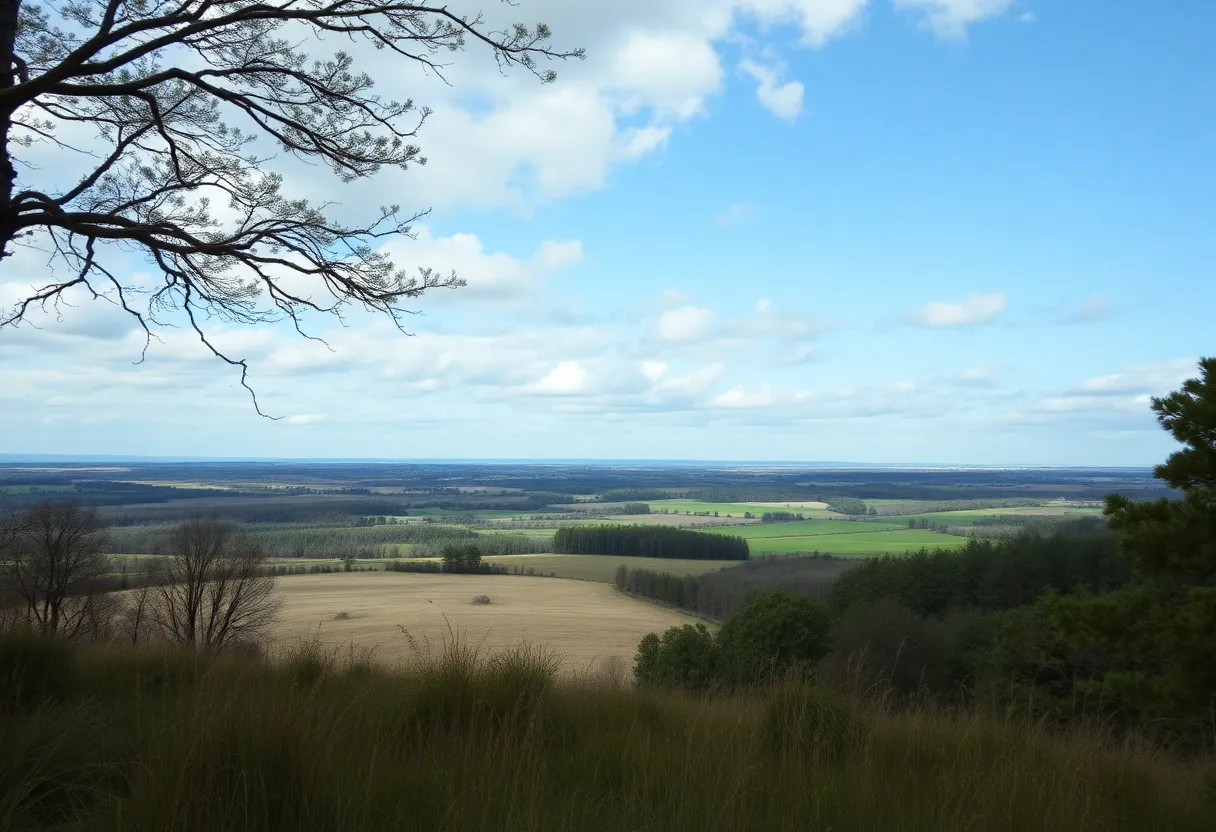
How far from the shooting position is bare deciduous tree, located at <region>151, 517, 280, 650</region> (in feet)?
79.4

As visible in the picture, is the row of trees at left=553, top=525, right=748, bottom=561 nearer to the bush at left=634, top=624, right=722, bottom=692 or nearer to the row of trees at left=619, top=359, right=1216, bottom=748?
the row of trees at left=619, top=359, right=1216, bottom=748

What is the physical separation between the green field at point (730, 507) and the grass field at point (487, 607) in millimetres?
49745

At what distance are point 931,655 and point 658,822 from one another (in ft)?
85.4

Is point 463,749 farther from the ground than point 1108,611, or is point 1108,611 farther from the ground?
point 1108,611

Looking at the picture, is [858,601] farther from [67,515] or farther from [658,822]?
[658,822]

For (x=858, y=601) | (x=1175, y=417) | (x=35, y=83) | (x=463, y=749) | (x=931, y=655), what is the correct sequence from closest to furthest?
1. (x=463, y=749)
2. (x=35, y=83)
3. (x=1175, y=417)
4. (x=931, y=655)
5. (x=858, y=601)

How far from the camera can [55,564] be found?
2127 centimetres

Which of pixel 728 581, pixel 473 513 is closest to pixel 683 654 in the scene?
pixel 728 581

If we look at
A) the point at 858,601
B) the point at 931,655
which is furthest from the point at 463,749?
the point at 858,601

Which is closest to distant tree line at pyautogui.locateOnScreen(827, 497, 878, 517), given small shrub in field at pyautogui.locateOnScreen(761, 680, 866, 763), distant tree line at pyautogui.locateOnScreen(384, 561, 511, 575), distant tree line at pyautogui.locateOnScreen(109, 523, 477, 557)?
distant tree line at pyautogui.locateOnScreen(109, 523, 477, 557)

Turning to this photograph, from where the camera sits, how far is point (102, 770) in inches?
144

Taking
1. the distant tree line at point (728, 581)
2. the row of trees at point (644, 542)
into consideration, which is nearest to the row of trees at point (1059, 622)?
the distant tree line at point (728, 581)

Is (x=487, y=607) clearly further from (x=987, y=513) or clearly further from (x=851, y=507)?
(x=851, y=507)

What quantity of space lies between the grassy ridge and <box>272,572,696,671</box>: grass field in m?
17.6
